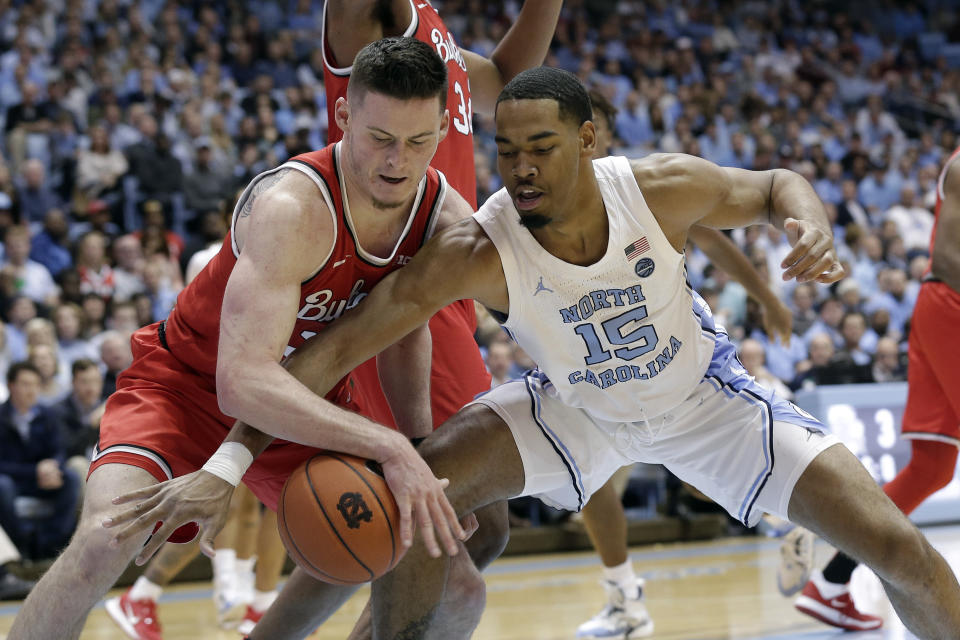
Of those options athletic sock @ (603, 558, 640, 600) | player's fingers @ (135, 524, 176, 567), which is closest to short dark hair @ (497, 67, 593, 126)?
player's fingers @ (135, 524, 176, 567)

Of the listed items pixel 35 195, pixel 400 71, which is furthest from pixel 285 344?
pixel 35 195

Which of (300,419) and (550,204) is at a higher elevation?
(550,204)

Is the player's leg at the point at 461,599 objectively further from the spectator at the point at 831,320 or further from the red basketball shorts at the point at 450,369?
the spectator at the point at 831,320

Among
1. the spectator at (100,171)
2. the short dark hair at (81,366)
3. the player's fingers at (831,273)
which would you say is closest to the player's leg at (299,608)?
the player's fingers at (831,273)

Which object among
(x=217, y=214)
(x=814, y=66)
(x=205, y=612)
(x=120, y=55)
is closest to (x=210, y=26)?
(x=120, y=55)

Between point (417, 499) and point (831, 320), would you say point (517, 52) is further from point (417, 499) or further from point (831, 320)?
point (831, 320)

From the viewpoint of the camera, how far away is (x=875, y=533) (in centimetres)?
330

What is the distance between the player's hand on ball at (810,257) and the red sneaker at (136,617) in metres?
3.75

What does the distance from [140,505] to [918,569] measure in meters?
2.35

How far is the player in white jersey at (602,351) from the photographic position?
323 cm

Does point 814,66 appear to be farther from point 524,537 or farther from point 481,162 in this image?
point 524,537

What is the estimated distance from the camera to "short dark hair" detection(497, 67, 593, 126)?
322 cm

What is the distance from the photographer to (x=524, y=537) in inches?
344

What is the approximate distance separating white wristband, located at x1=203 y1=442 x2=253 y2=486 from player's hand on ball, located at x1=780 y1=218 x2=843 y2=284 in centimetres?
164
